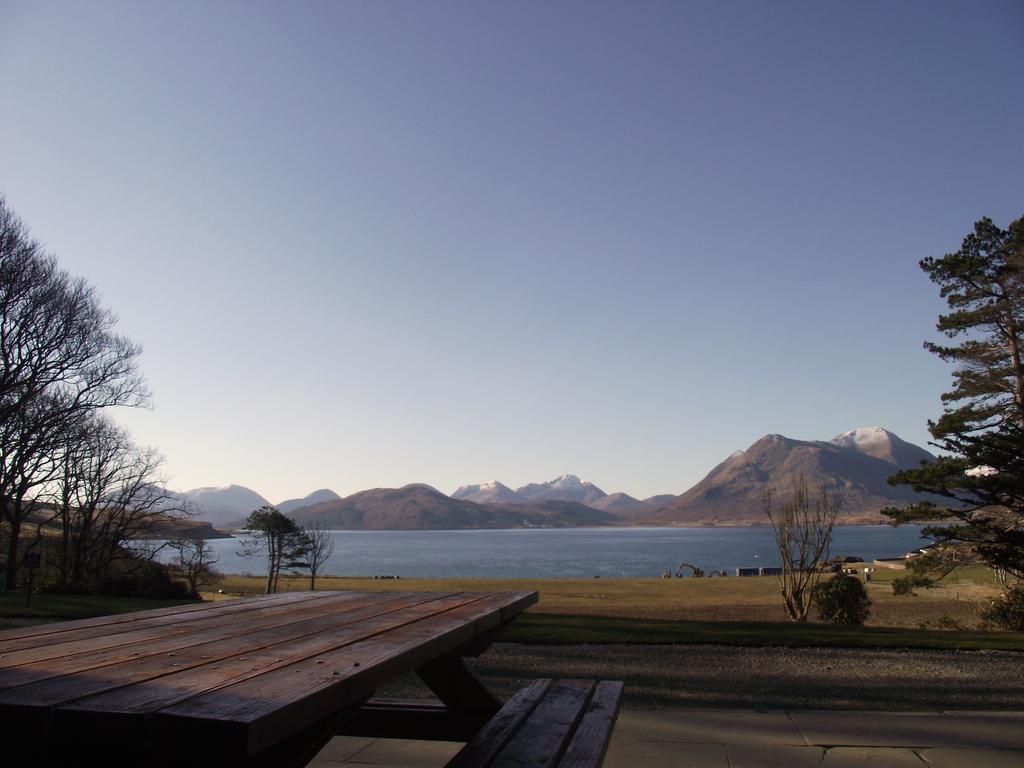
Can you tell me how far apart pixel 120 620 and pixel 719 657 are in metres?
7.84

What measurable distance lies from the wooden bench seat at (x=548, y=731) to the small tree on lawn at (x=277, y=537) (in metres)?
38.9

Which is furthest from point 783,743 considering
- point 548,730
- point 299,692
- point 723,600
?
point 723,600

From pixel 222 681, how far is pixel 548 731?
6.15ft

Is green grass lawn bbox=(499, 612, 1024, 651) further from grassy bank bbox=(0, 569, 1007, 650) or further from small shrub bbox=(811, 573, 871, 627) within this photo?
small shrub bbox=(811, 573, 871, 627)

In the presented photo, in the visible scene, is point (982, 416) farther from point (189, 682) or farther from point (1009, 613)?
point (189, 682)

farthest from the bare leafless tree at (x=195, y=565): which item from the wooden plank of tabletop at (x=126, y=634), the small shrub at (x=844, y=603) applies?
the wooden plank of tabletop at (x=126, y=634)

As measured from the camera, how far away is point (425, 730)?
3600 millimetres

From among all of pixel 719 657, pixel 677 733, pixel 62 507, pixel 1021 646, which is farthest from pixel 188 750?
pixel 62 507

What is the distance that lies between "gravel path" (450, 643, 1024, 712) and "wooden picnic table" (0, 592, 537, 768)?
3.74 meters

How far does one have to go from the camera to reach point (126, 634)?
259cm

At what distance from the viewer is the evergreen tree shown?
51.0 ft

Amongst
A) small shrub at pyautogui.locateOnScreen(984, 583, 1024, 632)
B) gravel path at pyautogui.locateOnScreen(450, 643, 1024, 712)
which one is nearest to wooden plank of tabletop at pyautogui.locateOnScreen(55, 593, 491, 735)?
gravel path at pyautogui.locateOnScreen(450, 643, 1024, 712)

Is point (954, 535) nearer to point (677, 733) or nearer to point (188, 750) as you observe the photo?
point (677, 733)

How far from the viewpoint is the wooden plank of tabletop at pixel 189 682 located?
1384mm
